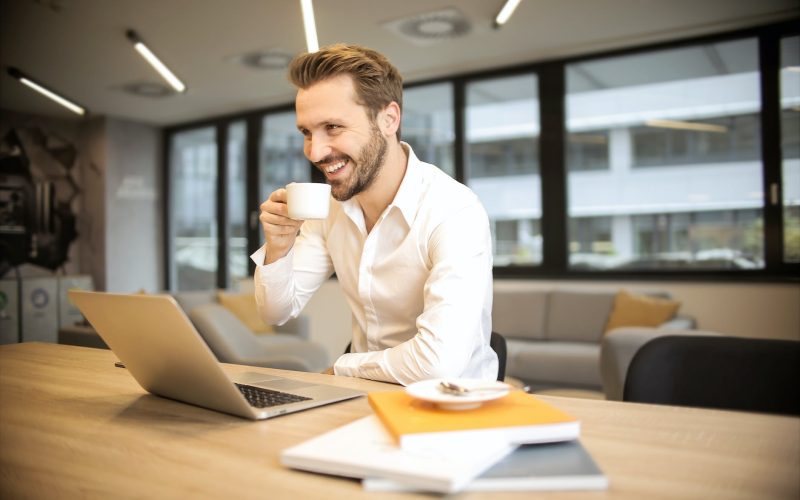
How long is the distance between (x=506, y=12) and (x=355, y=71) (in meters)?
2.86

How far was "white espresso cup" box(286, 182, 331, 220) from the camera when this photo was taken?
1.25 m

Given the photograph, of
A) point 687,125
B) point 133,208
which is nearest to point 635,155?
point 687,125

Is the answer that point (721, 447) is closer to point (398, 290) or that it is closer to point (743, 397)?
point (743, 397)

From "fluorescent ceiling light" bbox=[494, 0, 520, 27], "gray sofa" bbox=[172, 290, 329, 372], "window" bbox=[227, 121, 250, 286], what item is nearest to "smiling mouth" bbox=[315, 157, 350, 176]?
"gray sofa" bbox=[172, 290, 329, 372]

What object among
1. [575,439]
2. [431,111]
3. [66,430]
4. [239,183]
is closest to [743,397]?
[575,439]

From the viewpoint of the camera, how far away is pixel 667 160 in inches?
194

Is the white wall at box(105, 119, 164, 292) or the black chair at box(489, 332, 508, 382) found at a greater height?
the white wall at box(105, 119, 164, 292)

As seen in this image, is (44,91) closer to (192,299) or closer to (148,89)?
(148,89)

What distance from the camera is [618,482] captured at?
1.99 feet

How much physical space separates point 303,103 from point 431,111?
15.2 feet

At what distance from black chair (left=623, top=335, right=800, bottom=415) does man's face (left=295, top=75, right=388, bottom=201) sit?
2.71 feet

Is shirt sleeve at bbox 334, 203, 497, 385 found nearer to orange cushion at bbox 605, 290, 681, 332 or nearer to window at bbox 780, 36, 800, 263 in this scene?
orange cushion at bbox 605, 290, 681, 332

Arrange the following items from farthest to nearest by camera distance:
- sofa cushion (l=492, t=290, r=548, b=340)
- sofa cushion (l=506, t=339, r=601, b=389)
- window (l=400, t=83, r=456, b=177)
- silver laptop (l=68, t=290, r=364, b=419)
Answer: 1. window (l=400, t=83, r=456, b=177)
2. sofa cushion (l=492, t=290, r=548, b=340)
3. sofa cushion (l=506, t=339, r=601, b=389)
4. silver laptop (l=68, t=290, r=364, b=419)

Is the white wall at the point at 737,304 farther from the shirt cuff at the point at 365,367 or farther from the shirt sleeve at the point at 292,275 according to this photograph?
the shirt cuff at the point at 365,367
